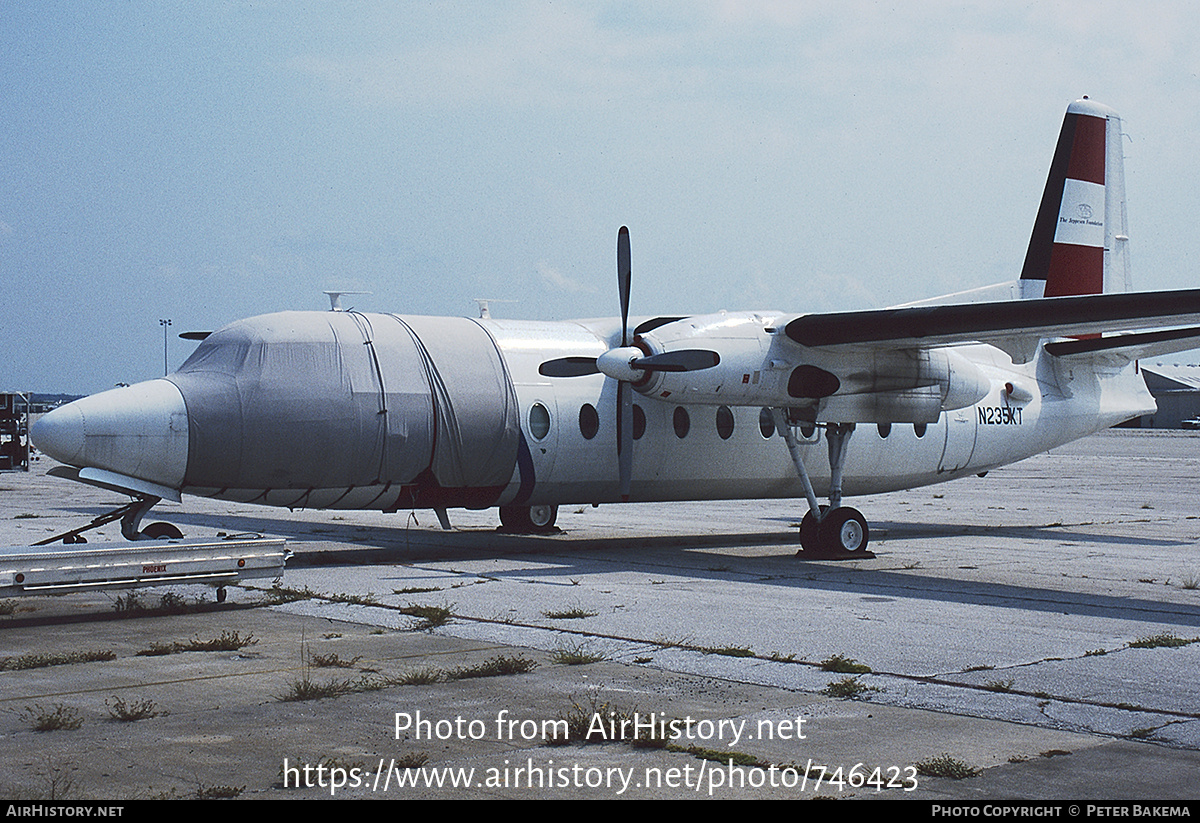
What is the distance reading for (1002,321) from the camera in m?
16.2

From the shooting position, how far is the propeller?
16906 millimetres

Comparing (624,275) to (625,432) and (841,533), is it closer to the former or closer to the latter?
(625,432)

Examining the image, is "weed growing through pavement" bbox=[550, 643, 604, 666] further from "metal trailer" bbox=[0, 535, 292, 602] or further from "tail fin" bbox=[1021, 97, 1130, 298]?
"tail fin" bbox=[1021, 97, 1130, 298]

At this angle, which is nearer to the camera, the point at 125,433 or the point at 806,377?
the point at 125,433

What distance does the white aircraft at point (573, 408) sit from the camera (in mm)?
15273

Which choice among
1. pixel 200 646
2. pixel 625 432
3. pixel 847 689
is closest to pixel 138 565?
pixel 200 646

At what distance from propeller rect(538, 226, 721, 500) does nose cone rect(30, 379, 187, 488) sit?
214 inches

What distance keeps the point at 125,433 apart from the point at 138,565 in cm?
320

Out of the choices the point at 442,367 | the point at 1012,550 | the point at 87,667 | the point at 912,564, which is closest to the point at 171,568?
the point at 87,667

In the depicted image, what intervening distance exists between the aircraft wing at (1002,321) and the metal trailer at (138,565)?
8590 millimetres

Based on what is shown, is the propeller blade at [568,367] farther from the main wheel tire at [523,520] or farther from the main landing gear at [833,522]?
the main wheel tire at [523,520]

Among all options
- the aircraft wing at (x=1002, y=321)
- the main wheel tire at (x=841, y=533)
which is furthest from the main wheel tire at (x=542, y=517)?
the aircraft wing at (x=1002, y=321)

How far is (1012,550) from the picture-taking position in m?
19.9

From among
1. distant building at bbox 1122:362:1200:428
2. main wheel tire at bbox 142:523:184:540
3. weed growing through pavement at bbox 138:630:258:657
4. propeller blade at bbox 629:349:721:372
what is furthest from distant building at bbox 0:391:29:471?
distant building at bbox 1122:362:1200:428
